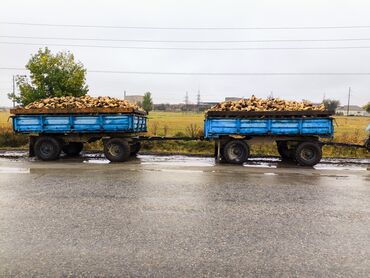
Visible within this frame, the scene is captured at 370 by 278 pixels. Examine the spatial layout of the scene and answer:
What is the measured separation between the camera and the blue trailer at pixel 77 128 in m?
12.9

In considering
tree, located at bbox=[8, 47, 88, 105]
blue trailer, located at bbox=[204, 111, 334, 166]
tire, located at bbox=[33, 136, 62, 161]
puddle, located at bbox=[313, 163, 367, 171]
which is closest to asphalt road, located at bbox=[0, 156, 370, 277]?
puddle, located at bbox=[313, 163, 367, 171]

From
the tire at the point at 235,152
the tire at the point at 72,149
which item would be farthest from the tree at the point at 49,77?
the tire at the point at 235,152

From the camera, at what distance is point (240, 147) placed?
41.2ft

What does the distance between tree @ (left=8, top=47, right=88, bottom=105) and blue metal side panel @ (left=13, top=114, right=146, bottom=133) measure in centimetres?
708

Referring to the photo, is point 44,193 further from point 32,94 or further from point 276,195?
point 32,94

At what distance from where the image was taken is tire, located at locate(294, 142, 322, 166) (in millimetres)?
12219

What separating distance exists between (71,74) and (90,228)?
17.1 m

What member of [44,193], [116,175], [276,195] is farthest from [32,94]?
[276,195]

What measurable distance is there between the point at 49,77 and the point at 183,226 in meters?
17.3

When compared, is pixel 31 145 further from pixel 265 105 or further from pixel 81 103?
pixel 265 105

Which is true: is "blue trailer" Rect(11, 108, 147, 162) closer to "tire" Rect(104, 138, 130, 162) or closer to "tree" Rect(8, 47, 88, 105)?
"tire" Rect(104, 138, 130, 162)

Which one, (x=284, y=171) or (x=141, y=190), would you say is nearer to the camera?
(x=141, y=190)

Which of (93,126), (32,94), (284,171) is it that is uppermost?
(32,94)

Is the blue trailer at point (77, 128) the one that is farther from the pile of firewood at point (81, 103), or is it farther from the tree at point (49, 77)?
the tree at point (49, 77)
